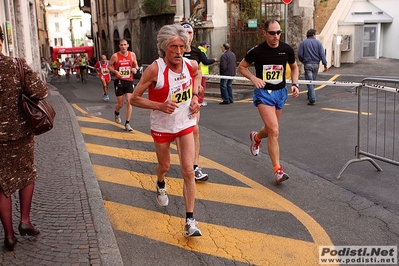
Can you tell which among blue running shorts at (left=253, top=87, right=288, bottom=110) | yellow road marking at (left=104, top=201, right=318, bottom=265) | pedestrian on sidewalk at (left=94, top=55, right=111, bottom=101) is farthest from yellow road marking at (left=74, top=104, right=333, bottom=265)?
pedestrian on sidewalk at (left=94, top=55, right=111, bottom=101)

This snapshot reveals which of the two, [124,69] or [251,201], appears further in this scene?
[124,69]

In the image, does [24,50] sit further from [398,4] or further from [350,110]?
[398,4]

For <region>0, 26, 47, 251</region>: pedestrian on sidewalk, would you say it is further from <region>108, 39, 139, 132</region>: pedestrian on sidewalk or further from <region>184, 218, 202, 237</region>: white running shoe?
<region>108, 39, 139, 132</region>: pedestrian on sidewalk

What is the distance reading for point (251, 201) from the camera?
5352 millimetres

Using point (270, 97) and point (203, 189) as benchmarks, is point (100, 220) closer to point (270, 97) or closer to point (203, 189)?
point (203, 189)

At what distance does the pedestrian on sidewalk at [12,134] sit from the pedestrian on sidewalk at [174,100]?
1.00 metres

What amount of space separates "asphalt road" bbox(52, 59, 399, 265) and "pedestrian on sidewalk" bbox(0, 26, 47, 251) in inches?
40.9

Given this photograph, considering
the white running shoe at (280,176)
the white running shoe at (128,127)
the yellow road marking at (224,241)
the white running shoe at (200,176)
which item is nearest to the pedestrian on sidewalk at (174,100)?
the yellow road marking at (224,241)

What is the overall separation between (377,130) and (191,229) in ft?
17.5

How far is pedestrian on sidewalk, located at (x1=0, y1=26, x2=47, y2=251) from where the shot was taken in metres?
3.89

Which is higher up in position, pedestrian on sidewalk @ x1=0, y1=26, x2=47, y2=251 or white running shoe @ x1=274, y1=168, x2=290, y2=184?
pedestrian on sidewalk @ x1=0, y1=26, x2=47, y2=251

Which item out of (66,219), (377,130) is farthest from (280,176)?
(377,130)

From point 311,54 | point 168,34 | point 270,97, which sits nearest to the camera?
point 168,34

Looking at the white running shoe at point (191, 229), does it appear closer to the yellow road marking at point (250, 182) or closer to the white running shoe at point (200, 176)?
the yellow road marking at point (250, 182)
